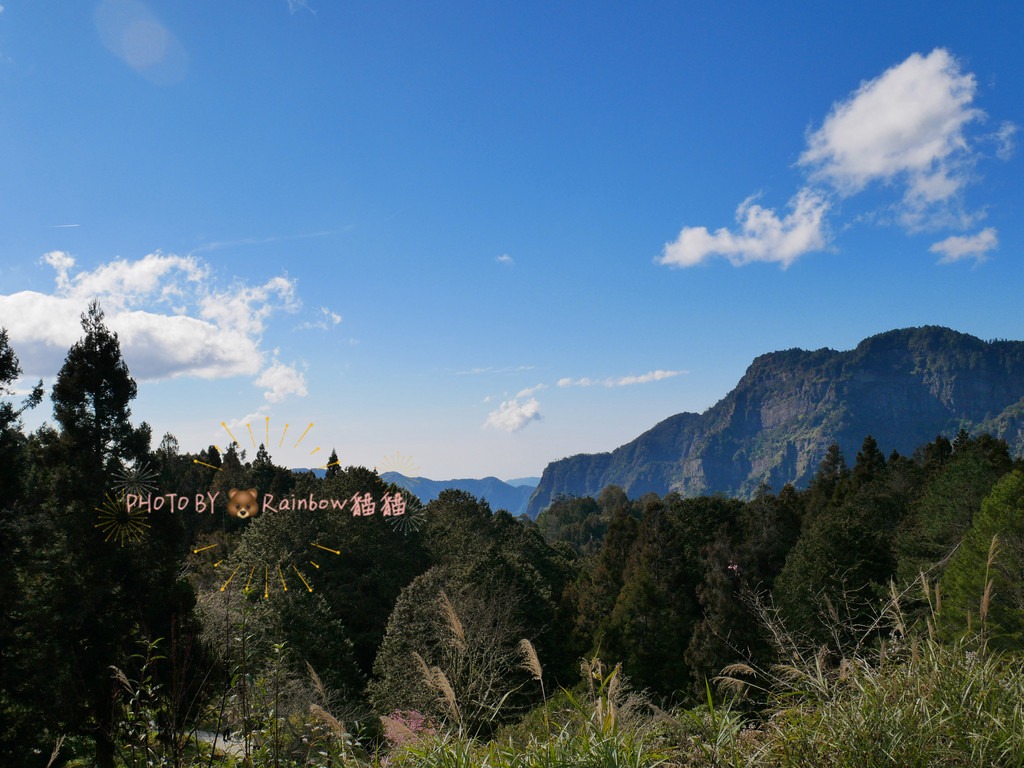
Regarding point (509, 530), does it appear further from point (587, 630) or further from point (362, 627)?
point (362, 627)

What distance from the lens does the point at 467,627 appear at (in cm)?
1853

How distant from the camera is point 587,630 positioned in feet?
104

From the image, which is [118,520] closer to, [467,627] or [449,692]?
[467,627]

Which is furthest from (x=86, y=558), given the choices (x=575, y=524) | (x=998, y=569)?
(x=575, y=524)

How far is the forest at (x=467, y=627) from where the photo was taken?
3.60m

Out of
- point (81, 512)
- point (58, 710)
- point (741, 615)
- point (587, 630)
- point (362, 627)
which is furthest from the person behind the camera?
point (587, 630)

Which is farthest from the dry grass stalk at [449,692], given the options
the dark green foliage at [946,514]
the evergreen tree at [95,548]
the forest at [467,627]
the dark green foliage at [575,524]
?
the dark green foliage at [575,524]

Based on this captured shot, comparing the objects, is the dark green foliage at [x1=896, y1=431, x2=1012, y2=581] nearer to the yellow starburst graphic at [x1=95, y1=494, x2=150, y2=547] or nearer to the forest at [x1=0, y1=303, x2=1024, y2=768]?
the forest at [x1=0, y1=303, x2=1024, y2=768]

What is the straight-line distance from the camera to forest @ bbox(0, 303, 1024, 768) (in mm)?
3602

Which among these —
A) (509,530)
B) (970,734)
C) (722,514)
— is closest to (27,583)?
(970,734)

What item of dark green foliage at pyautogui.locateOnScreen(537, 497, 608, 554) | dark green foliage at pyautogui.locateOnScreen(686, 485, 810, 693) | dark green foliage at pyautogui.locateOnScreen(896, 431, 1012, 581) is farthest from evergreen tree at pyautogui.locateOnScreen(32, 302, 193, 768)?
dark green foliage at pyautogui.locateOnScreen(537, 497, 608, 554)

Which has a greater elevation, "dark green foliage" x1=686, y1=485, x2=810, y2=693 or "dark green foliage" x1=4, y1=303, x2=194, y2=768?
"dark green foliage" x1=4, y1=303, x2=194, y2=768

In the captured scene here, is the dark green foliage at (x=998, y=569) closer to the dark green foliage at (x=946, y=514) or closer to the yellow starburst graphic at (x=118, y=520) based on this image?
the dark green foliage at (x=946, y=514)

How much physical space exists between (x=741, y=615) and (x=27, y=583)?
26.8m
